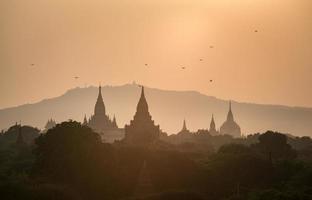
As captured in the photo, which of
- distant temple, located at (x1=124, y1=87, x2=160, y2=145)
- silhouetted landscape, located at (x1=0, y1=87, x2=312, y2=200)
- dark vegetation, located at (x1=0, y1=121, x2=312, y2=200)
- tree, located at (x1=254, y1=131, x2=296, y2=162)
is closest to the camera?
dark vegetation, located at (x1=0, y1=121, x2=312, y2=200)

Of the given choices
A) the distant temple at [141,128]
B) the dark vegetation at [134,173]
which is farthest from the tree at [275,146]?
the dark vegetation at [134,173]

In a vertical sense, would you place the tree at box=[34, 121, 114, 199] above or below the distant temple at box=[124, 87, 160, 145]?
below

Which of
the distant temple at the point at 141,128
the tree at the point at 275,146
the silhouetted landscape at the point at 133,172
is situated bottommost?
the silhouetted landscape at the point at 133,172

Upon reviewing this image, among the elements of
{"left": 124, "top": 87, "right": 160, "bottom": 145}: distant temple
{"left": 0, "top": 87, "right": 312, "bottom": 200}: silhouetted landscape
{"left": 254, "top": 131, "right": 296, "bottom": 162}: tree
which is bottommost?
{"left": 0, "top": 87, "right": 312, "bottom": 200}: silhouetted landscape

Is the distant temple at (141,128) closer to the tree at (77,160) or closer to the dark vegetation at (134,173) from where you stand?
the dark vegetation at (134,173)

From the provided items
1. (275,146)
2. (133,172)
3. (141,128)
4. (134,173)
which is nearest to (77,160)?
(134,173)

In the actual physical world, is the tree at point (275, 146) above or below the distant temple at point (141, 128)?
below

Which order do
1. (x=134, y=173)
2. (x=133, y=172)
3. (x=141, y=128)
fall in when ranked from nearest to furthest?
(x=134, y=173) → (x=133, y=172) → (x=141, y=128)

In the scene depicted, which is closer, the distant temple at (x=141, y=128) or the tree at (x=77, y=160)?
the tree at (x=77, y=160)

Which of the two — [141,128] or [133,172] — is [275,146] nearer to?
[141,128]

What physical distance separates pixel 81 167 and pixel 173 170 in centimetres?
1252

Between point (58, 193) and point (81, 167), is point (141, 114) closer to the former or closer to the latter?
point (81, 167)

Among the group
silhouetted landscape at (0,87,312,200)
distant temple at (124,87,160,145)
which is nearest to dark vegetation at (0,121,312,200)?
silhouetted landscape at (0,87,312,200)

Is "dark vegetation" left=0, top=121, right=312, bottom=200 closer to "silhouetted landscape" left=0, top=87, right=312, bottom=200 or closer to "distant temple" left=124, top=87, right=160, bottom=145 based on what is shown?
"silhouetted landscape" left=0, top=87, right=312, bottom=200
